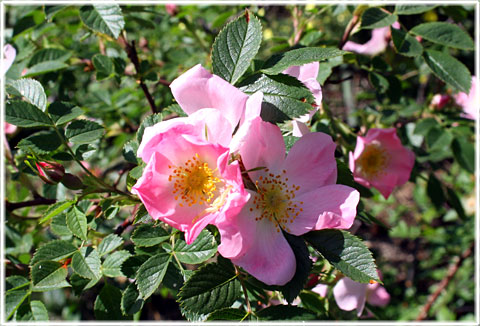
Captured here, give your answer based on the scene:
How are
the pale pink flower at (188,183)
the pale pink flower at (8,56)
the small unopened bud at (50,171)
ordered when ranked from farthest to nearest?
the pale pink flower at (8,56)
the small unopened bud at (50,171)
the pale pink flower at (188,183)

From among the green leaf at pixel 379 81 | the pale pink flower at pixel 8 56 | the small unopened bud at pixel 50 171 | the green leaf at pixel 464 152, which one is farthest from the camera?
the green leaf at pixel 464 152

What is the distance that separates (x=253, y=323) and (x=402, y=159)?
27.3 inches

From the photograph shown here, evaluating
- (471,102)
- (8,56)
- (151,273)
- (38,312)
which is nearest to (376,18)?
(471,102)

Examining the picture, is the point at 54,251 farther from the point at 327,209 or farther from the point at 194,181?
the point at 327,209

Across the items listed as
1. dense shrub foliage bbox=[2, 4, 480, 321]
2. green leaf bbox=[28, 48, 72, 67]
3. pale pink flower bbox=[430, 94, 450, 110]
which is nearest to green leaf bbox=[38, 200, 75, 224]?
dense shrub foliage bbox=[2, 4, 480, 321]

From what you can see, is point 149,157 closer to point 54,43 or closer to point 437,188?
point 54,43

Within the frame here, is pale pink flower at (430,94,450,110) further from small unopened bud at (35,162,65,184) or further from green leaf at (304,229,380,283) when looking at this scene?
small unopened bud at (35,162,65,184)

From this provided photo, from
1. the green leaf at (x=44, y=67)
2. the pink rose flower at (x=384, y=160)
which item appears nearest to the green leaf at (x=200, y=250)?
the pink rose flower at (x=384, y=160)

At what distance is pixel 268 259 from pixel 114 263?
347 millimetres

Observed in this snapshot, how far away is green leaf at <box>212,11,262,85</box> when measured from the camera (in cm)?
81

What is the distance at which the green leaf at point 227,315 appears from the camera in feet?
2.49

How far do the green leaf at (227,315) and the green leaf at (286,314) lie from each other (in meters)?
0.04

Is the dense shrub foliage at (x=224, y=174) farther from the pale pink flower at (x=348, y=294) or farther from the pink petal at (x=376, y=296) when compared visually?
the pink petal at (x=376, y=296)

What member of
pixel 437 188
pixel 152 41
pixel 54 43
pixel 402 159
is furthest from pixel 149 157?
pixel 152 41
